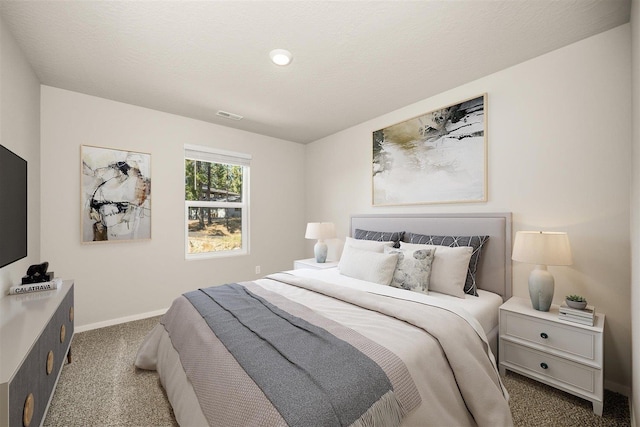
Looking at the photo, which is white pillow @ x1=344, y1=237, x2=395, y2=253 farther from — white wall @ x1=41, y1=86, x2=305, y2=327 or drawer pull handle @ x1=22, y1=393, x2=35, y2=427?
drawer pull handle @ x1=22, y1=393, x2=35, y2=427

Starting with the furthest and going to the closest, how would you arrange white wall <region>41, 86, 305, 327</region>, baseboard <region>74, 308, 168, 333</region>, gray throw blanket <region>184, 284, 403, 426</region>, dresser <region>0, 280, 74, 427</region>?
baseboard <region>74, 308, 168, 333</region>, white wall <region>41, 86, 305, 327</region>, dresser <region>0, 280, 74, 427</region>, gray throw blanket <region>184, 284, 403, 426</region>

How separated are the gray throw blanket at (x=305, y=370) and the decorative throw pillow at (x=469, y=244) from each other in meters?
1.53

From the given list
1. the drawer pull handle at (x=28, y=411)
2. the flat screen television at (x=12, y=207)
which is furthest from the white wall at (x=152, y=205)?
the drawer pull handle at (x=28, y=411)

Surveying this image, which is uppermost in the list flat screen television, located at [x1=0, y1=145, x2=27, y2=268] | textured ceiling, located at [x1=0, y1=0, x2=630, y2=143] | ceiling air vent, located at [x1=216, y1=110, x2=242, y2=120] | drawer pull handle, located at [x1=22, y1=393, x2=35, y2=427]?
textured ceiling, located at [x1=0, y1=0, x2=630, y2=143]

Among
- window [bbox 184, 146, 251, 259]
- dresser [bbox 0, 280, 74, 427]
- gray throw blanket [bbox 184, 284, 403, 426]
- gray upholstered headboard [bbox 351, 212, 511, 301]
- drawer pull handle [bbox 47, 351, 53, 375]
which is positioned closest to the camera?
gray throw blanket [bbox 184, 284, 403, 426]

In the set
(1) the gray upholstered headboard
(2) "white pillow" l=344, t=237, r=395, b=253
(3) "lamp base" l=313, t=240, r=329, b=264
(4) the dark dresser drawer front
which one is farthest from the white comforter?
(3) "lamp base" l=313, t=240, r=329, b=264

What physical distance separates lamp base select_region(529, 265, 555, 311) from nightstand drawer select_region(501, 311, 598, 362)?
0.44 ft

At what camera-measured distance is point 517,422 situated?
1637 mm

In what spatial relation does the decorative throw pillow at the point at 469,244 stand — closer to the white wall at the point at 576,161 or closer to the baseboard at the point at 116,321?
the white wall at the point at 576,161

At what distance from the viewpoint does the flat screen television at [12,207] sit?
165 centimetres

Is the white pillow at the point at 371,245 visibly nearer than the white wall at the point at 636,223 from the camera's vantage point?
No

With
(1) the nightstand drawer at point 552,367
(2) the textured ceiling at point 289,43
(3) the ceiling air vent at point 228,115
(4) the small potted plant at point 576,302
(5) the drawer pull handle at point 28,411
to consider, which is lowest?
(1) the nightstand drawer at point 552,367

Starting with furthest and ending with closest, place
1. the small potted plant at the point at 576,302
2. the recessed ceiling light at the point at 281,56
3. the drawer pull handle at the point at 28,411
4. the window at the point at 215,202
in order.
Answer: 1. the window at the point at 215,202
2. the recessed ceiling light at the point at 281,56
3. the small potted plant at the point at 576,302
4. the drawer pull handle at the point at 28,411

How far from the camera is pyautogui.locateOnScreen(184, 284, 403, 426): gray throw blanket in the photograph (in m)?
0.98
